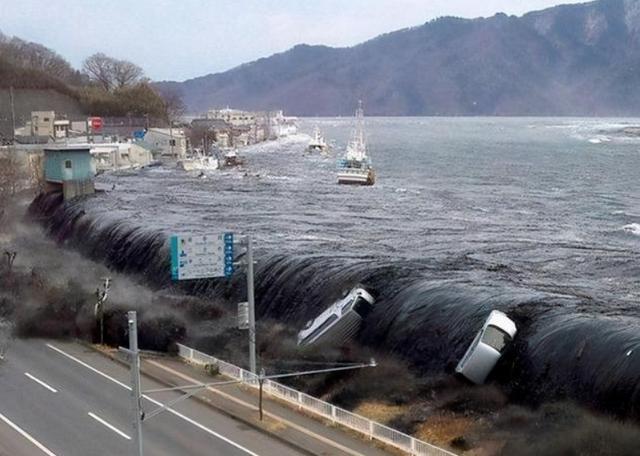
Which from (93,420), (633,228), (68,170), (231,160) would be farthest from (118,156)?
(93,420)

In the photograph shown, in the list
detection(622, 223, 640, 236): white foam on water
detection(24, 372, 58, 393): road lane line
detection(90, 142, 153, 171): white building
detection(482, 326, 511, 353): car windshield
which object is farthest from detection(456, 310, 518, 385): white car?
detection(90, 142, 153, 171): white building

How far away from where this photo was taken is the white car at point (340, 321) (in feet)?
75.1

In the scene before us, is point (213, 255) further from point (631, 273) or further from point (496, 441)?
point (631, 273)

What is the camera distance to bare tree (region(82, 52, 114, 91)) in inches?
5276

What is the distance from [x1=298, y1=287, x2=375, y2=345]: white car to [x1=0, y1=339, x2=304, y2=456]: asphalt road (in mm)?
4970

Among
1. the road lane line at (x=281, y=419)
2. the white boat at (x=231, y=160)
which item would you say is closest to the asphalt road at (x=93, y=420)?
the road lane line at (x=281, y=419)

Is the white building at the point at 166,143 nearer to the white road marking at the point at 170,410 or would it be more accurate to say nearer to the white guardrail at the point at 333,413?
the white road marking at the point at 170,410

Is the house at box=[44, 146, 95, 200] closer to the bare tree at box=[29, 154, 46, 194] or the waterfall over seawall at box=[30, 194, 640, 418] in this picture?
the bare tree at box=[29, 154, 46, 194]

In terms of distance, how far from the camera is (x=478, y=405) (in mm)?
18312

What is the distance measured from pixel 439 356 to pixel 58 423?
9.25 metres

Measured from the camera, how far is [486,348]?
19453 mm

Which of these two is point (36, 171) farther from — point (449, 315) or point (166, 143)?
point (449, 315)

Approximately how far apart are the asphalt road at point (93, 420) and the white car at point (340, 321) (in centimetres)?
497

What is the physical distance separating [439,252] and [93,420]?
1849cm
